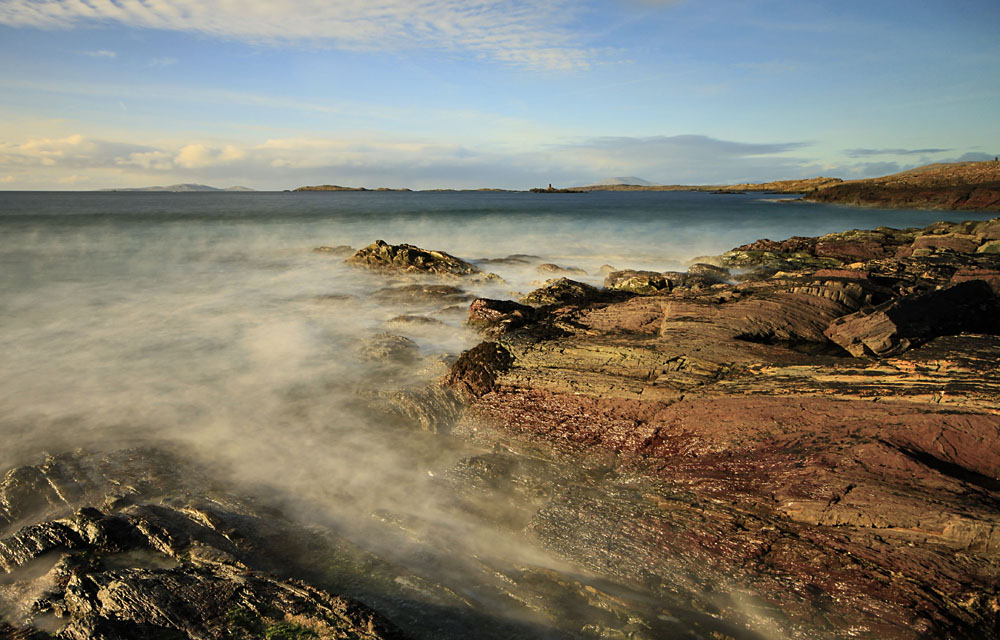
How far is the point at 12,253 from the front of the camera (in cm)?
2670

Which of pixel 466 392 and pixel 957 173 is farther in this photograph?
pixel 957 173

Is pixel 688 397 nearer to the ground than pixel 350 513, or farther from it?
farther from it

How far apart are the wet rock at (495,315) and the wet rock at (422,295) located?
2999mm

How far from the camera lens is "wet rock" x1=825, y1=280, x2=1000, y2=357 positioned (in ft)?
21.5

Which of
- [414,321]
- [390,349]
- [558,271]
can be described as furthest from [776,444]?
[558,271]

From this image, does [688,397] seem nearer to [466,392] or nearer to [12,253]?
[466,392]

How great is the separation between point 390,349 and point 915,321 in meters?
8.35

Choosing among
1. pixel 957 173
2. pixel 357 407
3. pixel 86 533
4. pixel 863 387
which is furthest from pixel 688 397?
pixel 957 173

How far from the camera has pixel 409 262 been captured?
2041 cm

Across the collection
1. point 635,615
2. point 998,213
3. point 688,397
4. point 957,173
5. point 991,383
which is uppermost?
point 957,173

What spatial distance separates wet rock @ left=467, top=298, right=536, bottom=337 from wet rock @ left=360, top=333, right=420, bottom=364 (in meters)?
1.51

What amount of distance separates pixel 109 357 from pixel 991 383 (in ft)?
46.2

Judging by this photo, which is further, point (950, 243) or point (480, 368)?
point (950, 243)

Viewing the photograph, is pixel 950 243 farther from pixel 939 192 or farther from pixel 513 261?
pixel 939 192
